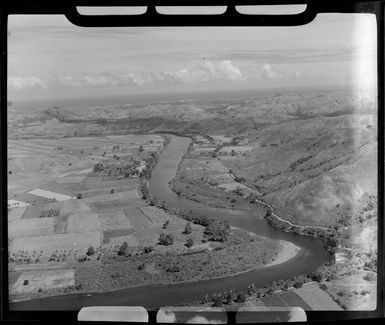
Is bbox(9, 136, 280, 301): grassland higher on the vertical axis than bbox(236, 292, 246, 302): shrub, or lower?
higher

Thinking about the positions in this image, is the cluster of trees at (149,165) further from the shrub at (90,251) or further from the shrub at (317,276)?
the shrub at (317,276)

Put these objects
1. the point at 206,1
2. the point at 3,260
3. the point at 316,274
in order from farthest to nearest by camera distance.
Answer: the point at 316,274 < the point at 3,260 < the point at 206,1

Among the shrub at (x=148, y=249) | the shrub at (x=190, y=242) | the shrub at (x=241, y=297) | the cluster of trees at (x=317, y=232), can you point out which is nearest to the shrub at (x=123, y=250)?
the shrub at (x=148, y=249)

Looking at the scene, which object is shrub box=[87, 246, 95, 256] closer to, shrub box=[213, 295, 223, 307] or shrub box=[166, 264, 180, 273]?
shrub box=[166, 264, 180, 273]

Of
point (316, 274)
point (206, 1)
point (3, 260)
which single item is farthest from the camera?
point (316, 274)

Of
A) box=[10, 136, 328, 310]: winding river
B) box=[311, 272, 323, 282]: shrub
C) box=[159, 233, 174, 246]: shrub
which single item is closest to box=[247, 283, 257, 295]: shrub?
box=[10, 136, 328, 310]: winding river

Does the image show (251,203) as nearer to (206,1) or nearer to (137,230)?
(137,230)

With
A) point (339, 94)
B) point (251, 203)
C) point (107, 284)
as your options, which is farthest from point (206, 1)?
point (107, 284)
